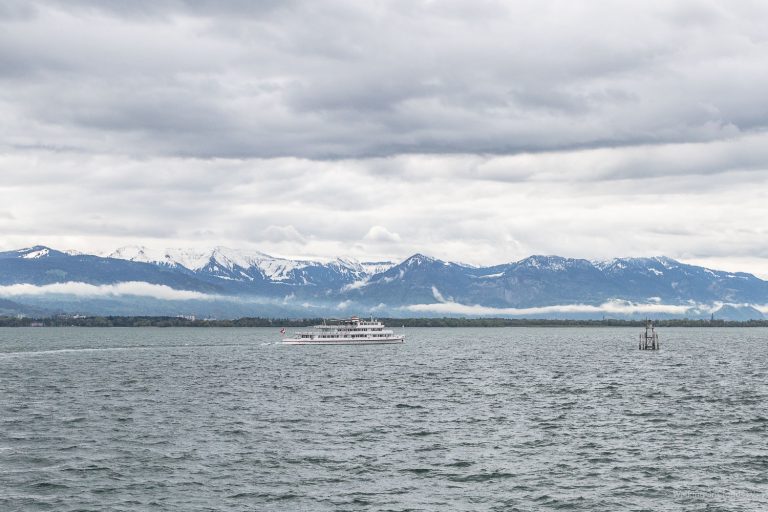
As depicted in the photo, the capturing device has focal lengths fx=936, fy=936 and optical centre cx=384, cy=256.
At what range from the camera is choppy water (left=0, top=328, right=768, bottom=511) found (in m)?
60.5

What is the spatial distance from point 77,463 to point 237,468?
1228 cm

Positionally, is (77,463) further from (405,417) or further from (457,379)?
(457,379)

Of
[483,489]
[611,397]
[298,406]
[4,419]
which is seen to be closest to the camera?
[483,489]

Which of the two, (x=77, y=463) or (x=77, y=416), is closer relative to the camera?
(x=77, y=463)

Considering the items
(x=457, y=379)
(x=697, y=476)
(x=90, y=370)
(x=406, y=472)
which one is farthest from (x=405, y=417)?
(x=90, y=370)

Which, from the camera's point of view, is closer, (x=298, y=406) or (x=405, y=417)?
(x=405, y=417)

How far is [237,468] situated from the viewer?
69.1 metres

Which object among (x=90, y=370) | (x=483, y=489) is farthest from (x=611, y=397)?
(x=90, y=370)

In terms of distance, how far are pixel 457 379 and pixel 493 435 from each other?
6292 centimetres

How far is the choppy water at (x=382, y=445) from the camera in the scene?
199 feet

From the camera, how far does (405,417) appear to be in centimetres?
9800

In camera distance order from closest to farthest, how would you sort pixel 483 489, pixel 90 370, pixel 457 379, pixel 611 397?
pixel 483 489 → pixel 611 397 → pixel 457 379 → pixel 90 370

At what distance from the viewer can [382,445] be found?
7962 centimetres

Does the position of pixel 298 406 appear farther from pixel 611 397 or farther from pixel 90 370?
pixel 90 370
